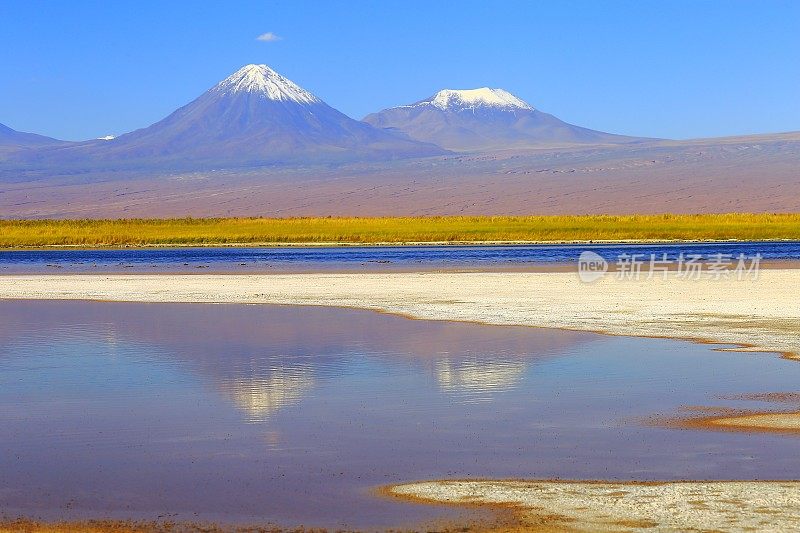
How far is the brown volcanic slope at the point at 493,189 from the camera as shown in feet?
469

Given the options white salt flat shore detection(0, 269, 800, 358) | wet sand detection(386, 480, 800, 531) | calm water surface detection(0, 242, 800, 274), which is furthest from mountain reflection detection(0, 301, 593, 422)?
calm water surface detection(0, 242, 800, 274)

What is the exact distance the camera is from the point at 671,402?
13.2 metres

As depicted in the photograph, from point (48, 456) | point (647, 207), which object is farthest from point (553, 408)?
point (647, 207)

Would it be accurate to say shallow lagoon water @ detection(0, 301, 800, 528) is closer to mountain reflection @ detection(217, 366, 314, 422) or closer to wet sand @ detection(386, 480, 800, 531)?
mountain reflection @ detection(217, 366, 314, 422)

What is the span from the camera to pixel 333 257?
169ft

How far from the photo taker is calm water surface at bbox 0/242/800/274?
144 feet

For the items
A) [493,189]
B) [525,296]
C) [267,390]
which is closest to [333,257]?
[525,296]

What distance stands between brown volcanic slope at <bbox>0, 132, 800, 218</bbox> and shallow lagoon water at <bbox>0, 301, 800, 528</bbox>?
113954mm

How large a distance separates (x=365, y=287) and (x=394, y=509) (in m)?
22.9

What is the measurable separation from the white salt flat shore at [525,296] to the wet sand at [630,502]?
26.5ft

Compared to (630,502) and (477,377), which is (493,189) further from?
(630,502)

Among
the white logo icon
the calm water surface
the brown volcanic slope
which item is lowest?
the calm water surface

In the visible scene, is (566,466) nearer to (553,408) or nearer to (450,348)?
(553,408)

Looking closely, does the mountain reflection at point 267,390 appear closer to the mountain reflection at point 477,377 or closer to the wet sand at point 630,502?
the mountain reflection at point 477,377
